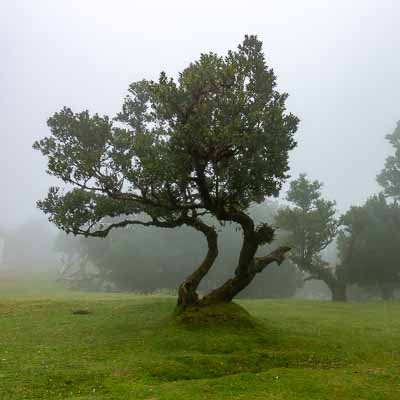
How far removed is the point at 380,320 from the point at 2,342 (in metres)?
26.9

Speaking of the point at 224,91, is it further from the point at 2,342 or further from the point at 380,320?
the point at 380,320

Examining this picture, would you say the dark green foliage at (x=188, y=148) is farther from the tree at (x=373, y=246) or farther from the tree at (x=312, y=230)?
the tree at (x=373, y=246)

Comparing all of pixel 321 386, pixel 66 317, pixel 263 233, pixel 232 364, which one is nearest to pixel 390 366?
pixel 321 386

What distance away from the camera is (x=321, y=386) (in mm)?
14875

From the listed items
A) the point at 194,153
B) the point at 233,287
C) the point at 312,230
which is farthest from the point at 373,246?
the point at 194,153

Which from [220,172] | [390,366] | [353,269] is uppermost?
[220,172]

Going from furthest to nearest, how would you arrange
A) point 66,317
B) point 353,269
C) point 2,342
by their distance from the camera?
point 353,269
point 66,317
point 2,342

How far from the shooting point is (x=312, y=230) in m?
50.9

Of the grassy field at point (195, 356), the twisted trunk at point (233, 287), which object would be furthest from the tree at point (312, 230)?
the twisted trunk at point (233, 287)

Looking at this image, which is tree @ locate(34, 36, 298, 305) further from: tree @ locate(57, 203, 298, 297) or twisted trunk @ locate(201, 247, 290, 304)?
tree @ locate(57, 203, 298, 297)

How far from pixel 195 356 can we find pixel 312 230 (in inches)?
1404

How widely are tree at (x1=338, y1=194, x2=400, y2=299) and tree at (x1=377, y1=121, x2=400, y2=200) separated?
410 cm

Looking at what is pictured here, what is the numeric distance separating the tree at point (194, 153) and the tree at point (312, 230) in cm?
2459

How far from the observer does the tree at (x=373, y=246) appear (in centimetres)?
5259
